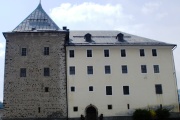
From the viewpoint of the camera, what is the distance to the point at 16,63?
29.7 meters

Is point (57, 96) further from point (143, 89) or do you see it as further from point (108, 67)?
point (143, 89)

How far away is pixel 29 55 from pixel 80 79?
6588 mm

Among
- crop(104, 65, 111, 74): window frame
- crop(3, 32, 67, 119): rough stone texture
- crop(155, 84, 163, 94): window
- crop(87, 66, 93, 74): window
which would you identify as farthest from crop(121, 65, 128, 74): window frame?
crop(3, 32, 67, 119): rough stone texture

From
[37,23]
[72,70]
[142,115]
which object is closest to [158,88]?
[142,115]

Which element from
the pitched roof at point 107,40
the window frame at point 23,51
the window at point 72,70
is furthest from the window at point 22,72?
the pitched roof at point 107,40

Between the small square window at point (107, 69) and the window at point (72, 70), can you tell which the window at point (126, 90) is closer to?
the small square window at point (107, 69)

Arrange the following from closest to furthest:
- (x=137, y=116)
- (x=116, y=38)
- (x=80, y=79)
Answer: (x=137, y=116)
(x=80, y=79)
(x=116, y=38)

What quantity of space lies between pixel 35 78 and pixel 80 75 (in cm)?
515

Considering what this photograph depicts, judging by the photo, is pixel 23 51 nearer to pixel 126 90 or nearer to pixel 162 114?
pixel 126 90

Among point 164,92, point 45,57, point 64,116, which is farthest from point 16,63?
point 164,92

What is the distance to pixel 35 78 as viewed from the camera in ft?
95.9

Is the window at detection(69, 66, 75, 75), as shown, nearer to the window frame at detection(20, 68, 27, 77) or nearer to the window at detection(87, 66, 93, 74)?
the window at detection(87, 66, 93, 74)

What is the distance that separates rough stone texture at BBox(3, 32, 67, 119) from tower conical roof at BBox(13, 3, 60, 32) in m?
0.90

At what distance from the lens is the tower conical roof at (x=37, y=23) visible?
103ft
